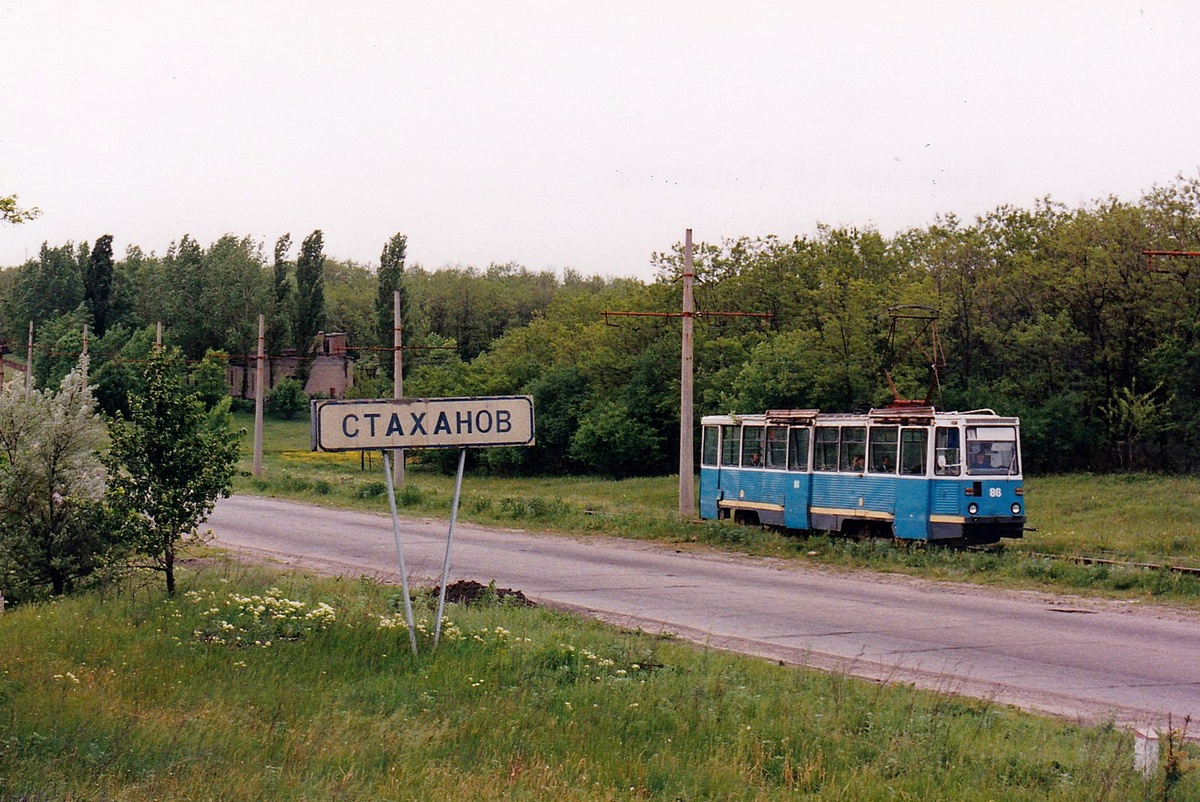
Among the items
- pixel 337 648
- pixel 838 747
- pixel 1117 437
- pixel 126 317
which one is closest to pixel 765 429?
pixel 337 648

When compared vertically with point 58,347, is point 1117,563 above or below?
below

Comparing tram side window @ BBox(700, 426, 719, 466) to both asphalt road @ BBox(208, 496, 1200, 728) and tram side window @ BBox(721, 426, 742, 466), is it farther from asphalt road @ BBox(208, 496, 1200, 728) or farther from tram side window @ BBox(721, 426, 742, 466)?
asphalt road @ BBox(208, 496, 1200, 728)

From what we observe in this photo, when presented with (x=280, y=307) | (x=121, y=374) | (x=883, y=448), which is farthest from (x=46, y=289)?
(x=883, y=448)

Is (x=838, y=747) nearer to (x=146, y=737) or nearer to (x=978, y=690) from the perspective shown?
(x=978, y=690)

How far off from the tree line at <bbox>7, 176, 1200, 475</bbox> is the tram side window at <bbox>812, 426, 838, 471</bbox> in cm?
877

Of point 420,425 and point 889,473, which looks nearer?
point 420,425

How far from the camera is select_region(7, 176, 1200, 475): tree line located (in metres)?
48.4

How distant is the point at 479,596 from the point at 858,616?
17.0 ft

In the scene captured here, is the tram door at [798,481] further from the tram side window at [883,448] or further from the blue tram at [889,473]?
Answer: the tram side window at [883,448]

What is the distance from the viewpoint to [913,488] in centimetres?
2428

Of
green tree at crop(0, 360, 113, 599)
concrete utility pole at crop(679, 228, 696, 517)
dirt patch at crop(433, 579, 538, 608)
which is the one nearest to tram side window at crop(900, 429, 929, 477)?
concrete utility pole at crop(679, 228, 696, 517)

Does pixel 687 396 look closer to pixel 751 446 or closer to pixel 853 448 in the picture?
pixel 751 446

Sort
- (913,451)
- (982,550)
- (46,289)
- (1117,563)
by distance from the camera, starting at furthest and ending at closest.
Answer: (46,289) → (913,451) → (982,550) → (1117,563)

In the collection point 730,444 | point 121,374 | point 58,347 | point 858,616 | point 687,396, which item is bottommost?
point 858,616
